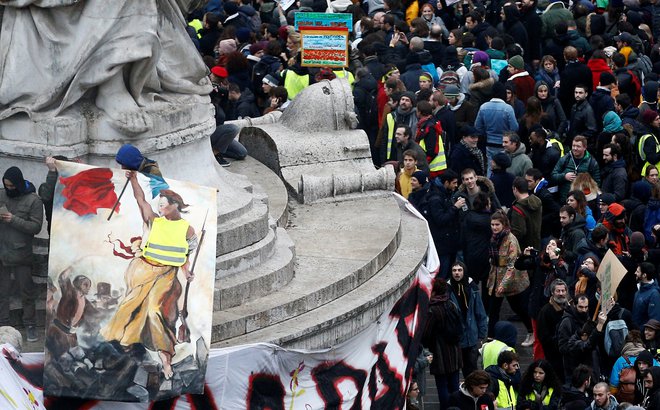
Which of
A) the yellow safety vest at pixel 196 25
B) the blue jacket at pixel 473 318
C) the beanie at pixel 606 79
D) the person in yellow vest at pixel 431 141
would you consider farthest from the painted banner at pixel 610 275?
the yellow safety vest at pixel 196 25

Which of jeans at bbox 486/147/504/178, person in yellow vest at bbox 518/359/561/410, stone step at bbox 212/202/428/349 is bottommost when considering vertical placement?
jeans at bbox 486/147/504/178

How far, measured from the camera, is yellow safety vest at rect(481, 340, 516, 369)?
56.6ft

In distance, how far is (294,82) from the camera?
901 inches

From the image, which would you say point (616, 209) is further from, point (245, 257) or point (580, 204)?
point (245, 257)

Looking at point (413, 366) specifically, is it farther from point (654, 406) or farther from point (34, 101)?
point (34, 101)

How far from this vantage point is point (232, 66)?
925 inches

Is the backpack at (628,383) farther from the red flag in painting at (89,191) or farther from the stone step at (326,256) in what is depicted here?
the red flag in painting at (89,191)

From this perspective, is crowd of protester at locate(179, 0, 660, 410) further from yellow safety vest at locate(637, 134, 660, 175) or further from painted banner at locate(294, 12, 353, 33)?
painted banner at locate(294, 12, 353, 33)

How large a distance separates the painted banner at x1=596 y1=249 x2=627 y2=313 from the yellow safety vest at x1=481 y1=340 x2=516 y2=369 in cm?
95

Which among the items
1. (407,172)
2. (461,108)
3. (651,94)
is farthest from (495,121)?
(651,94)

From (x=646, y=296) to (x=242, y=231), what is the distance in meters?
3.97

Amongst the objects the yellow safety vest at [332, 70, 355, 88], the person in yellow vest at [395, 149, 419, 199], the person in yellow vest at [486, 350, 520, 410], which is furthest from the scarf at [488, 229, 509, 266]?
the yellow safety vest at [332, 70, 355, 88]

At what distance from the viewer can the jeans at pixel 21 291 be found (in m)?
15.2

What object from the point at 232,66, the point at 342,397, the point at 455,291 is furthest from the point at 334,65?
the point at 342,397
